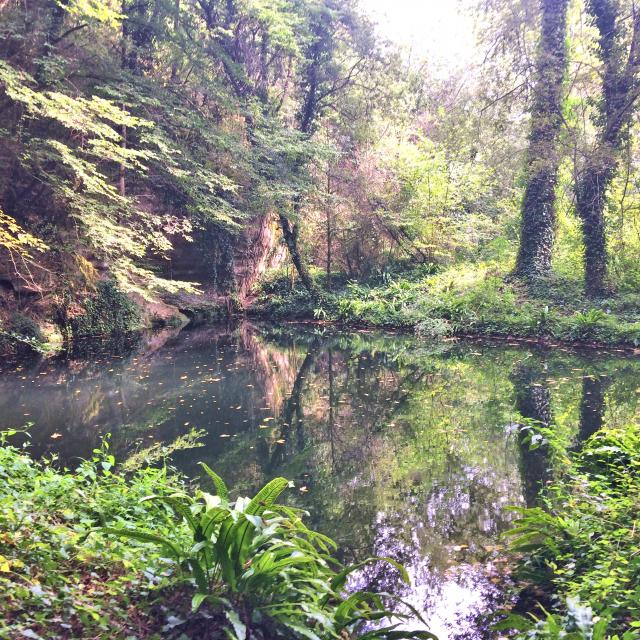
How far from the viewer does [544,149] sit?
12000 mm

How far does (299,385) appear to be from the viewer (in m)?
9.21

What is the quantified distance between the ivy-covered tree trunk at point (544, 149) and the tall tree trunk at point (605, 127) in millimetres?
863

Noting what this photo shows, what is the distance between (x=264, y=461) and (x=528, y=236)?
11.9 meters

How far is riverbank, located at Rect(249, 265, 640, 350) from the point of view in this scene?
11.6m

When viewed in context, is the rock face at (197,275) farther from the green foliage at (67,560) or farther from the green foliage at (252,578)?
the green foliage at (252,578)

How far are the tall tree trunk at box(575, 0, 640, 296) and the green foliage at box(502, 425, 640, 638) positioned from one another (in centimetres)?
1003

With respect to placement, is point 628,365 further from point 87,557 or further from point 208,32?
point 208,32

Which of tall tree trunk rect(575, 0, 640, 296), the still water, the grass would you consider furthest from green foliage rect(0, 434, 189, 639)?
tall tree trunk rect(575, 0, 640, 296)

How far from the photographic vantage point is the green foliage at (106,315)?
14789mm

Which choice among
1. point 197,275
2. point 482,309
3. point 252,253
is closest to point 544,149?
point 482,309

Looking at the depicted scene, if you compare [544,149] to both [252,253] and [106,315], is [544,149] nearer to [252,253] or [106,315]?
[106,315]

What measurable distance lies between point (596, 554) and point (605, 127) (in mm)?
12360

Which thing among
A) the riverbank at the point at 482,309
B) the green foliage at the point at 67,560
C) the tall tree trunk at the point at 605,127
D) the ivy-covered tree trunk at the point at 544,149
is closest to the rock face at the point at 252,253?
the riverbank at the point at 482,309

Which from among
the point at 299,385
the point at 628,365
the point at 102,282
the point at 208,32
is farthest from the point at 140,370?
the point at 208,32
